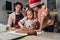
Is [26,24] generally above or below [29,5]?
below

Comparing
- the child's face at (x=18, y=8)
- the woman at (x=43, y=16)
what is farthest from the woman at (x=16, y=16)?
the woman at (x=43, y=16)

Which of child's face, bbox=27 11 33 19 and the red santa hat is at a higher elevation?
the red santa hat

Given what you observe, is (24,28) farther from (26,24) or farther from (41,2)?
(41,2)

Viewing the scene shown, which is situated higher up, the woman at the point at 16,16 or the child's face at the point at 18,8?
the child's face at the point at 18,8

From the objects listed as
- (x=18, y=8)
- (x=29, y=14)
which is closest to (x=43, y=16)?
(x=29, y=14)

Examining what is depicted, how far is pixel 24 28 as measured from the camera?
0.93 metres

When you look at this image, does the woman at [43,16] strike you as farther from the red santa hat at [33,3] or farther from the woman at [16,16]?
the woman at [16,16]

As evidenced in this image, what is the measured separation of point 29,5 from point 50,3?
0.16 m

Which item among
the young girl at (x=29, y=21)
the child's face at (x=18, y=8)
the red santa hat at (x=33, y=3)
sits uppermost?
the red santa hat at (x=33, y=3)

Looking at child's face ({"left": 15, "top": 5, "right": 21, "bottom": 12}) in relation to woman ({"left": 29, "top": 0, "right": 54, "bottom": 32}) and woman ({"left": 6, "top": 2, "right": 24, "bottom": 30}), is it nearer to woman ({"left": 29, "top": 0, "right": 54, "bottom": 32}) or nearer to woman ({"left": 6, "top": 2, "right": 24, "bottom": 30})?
woman ({"left": 6, "top": 2, "right": 24, "bottom": 30})

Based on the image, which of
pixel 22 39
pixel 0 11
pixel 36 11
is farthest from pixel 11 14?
pixel 22 39

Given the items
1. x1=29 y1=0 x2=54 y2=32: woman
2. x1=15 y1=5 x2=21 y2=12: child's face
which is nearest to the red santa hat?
x1=29 y1=0 x2=54 y2=32: woman

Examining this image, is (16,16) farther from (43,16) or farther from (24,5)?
(43,16)

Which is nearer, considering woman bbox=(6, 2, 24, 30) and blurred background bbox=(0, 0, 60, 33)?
blurred background bbox=(0, 0, 60, 33)
